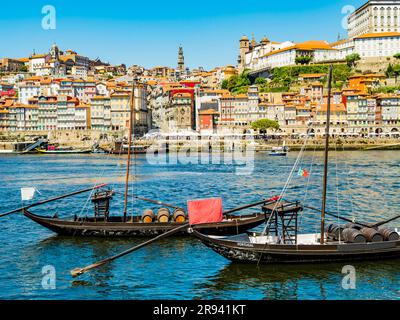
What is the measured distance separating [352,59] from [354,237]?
107 meters

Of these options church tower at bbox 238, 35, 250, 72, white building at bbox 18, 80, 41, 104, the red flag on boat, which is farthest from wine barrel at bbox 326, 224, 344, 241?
church tower at bbox 238, 35, 250, 72

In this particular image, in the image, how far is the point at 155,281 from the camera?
16828 millimetres

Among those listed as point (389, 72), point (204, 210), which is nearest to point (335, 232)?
point (204, 210)

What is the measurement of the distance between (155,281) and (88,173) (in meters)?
38.3

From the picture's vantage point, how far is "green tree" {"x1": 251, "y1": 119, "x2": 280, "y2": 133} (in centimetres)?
9869

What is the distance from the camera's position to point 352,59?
118875 millimetres

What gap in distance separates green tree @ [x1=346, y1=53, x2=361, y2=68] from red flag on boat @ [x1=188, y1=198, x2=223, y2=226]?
350 ft

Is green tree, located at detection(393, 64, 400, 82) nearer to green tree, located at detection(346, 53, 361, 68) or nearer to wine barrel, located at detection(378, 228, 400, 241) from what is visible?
green tree, located at detection(346, 53, 361, 68)

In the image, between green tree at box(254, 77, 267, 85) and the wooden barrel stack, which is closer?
the wooden barrel stack

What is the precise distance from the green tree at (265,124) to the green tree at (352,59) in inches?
1183

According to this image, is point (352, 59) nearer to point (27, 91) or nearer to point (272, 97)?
point (272, 97)

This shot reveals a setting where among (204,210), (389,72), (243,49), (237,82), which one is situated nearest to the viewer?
(204,210)

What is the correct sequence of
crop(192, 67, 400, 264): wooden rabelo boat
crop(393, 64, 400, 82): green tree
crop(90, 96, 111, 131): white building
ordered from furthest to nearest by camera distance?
crop(393, 64, 400, 82): green tree
crop(90, 96, 111, 131): white building
crop(192, 67, 400, 264): wooden rabelo boat

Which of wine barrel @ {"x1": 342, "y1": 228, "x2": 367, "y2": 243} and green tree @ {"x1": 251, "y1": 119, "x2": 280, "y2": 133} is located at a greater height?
green tree @ {"x1": 251, "y1": 119, "x2": 280, "y2": 133}
